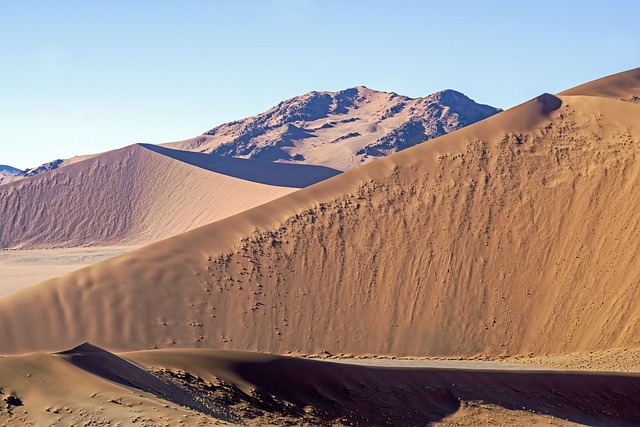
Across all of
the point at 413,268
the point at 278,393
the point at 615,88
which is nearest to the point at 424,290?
the point at 413,268

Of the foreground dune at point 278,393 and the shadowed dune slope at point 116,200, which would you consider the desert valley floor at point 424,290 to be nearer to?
the foreground dune at point 278,393

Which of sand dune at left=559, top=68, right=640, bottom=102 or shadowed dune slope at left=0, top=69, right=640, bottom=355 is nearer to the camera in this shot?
shadowed dune slope at left=0, top=69, right=640, bottom=355

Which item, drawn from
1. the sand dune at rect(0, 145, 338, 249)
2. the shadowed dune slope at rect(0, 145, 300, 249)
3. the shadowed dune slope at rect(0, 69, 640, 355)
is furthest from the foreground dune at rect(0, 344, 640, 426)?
the shadowed dune slope at rect(0, 145, 300, 249)

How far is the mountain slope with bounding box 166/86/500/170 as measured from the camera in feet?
445

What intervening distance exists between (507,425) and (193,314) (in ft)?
60.1

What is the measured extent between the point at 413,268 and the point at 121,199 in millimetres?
72458

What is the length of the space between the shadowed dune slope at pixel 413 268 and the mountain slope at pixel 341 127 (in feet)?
273

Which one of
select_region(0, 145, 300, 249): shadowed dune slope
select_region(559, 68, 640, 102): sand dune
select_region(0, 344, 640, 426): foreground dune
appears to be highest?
select_region(559, 68, 640, 102): sand dune

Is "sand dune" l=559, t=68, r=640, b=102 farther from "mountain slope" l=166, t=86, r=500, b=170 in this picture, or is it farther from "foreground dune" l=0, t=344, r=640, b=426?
"mountain slope" l=166, t=86, r=500, b=170

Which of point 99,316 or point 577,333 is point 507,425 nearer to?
point 577,333

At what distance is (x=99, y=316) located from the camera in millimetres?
39312

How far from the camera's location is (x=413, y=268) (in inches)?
1633

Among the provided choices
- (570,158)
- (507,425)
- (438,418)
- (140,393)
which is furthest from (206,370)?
(570,158)

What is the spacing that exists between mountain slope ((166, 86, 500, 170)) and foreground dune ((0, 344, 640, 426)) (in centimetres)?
10219
